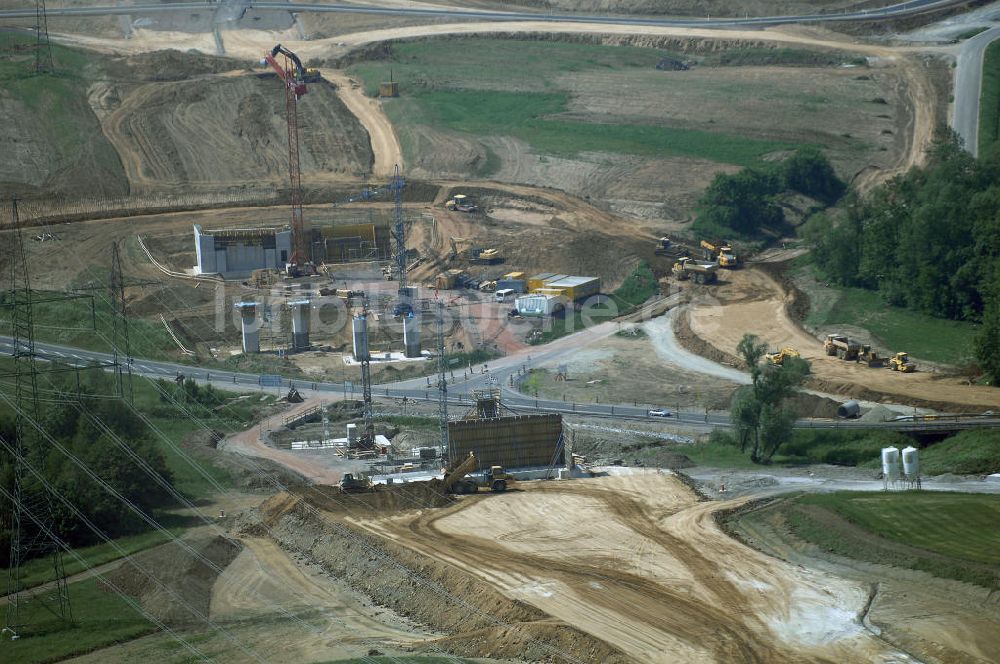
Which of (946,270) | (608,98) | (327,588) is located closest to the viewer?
(327,588)

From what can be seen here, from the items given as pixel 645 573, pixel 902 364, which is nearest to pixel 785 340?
pixel 902 364

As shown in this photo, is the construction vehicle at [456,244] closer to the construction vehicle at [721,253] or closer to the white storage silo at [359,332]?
the construction vehicle at [721,253]

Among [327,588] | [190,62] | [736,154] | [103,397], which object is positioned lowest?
[327,588]

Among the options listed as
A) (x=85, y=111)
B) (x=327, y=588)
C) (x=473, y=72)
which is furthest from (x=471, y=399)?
(x=473, y=72)

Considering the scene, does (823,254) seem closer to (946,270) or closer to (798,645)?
(946,270)

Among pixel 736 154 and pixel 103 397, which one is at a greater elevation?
pixel 736 154

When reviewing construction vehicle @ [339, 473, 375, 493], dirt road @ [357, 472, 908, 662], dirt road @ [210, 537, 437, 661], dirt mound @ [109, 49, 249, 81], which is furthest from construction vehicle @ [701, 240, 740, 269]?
dirt mound @ [109, 49, 249, 81]

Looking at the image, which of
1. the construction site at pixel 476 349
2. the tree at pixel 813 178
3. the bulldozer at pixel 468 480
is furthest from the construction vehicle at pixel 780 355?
the tree at pixel 813 178
